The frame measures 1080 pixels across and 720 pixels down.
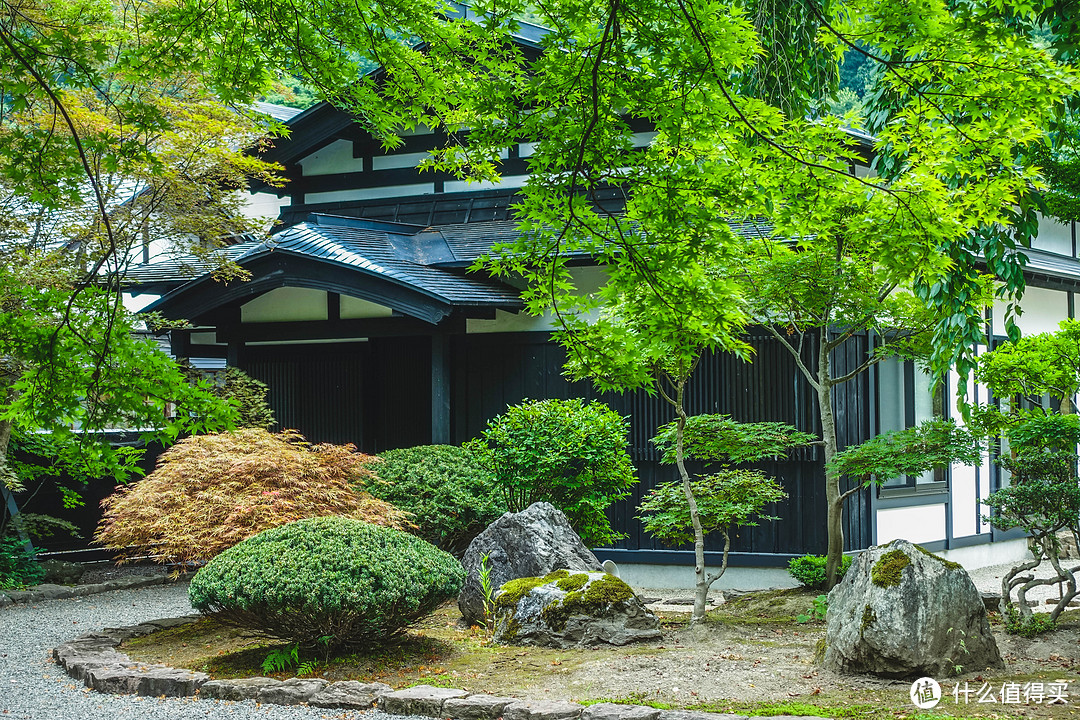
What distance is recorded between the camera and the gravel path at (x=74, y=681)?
6.26 meters

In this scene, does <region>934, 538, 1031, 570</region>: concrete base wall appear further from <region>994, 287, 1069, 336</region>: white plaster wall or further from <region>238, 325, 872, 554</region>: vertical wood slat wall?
<region>994, 287, 1069, 336</region>: white plaster wall

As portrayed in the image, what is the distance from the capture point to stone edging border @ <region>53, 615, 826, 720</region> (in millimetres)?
5707

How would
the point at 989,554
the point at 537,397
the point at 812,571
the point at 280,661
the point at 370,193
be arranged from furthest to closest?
the point at 370,193 < the point at 989,554 < the point at 537,397 < the point at 812,571 < the point at 280,661

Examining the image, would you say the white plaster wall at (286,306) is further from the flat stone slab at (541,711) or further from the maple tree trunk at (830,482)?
the flat stone slab at (541,711)

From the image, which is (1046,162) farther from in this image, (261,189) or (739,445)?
(261,189)

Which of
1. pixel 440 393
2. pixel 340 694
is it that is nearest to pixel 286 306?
pixel 440 393

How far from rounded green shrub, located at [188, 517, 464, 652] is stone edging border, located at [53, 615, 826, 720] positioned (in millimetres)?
461

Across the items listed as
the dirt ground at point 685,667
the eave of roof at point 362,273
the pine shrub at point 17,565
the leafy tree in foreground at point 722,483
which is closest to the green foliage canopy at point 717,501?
the leafy tree in foreground at point 722,483

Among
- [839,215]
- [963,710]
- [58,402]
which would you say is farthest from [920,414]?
[58,402]

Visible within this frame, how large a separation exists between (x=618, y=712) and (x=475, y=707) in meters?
0.87

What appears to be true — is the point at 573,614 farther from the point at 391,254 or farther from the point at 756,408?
the point at 391,254

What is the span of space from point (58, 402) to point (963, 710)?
16.1 ft

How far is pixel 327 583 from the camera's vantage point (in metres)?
6.94

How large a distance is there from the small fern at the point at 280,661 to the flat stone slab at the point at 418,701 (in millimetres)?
1228
